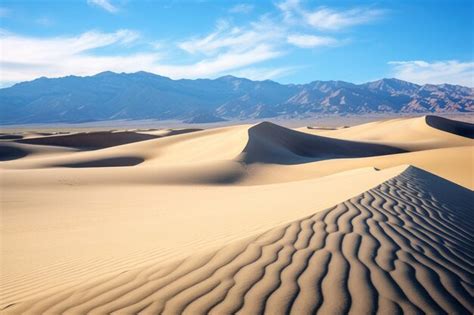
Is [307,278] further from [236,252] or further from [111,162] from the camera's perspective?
[111,162]

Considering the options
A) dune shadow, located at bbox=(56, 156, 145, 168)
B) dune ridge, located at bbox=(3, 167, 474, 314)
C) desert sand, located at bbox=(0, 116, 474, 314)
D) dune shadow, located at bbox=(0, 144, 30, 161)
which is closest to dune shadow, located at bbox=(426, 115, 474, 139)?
dune shadow, located at bbox=(56, 156, 145, 168)

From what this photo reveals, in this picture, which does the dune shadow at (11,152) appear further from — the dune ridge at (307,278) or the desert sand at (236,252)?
the dune ridge at (307,278)

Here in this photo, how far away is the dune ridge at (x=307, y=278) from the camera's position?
2.98m

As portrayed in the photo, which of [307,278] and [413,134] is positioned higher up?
[307,278]

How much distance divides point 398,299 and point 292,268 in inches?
35.0

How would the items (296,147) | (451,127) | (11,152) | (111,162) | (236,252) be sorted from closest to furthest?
(236,252), (111,162), (296,147), (11,152), (451,127)

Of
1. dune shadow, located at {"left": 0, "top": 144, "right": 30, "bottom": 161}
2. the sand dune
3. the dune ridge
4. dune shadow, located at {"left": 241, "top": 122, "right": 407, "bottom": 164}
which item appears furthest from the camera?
the sand dune

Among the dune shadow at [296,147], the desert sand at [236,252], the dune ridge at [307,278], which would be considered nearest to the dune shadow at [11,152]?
the dune shadow at [296,147]

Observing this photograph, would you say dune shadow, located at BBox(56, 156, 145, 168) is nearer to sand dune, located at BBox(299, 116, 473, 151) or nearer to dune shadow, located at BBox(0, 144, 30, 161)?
dune shadow, located at BBox(0, 144, 30, 161)

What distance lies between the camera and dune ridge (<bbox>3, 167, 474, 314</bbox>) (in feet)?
9.78


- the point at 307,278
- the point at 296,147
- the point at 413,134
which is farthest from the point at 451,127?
the point at 307,278

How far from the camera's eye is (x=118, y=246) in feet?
18.7

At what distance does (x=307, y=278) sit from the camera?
3.31m

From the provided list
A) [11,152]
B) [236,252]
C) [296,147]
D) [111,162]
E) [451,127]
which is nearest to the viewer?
[236,252]
